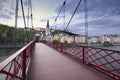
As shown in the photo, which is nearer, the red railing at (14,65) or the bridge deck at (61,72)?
the red railing at (14,65)

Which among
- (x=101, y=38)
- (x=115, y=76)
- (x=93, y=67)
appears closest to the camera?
(x=115, y=76)

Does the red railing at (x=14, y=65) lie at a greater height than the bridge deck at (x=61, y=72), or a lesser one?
greater

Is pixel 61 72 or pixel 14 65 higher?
pixel 14 65

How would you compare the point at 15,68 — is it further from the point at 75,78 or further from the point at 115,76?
the point at 115,76

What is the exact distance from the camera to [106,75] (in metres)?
4.46

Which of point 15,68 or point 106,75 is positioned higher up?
point 15,68

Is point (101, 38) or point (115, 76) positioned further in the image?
point (101, 38)

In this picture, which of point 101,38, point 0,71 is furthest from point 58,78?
point 101,38

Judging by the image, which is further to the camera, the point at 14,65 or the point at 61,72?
the point at 61,72

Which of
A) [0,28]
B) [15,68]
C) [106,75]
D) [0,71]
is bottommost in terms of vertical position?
[106,75]

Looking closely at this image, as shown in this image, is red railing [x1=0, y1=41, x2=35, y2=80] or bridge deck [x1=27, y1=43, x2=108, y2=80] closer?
red railing [x1=0, y1=41, x2=35, y2=80]

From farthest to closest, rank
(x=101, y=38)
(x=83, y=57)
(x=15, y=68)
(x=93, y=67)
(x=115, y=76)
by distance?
(x=101, y=38) < (x=83, y=57) < (x=93, y=67) < (x=115, y=76) < (x=15, y=68)

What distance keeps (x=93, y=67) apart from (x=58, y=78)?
2023 mm

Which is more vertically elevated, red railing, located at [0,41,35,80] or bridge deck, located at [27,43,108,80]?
red railing, located at [0,41,35,80]
